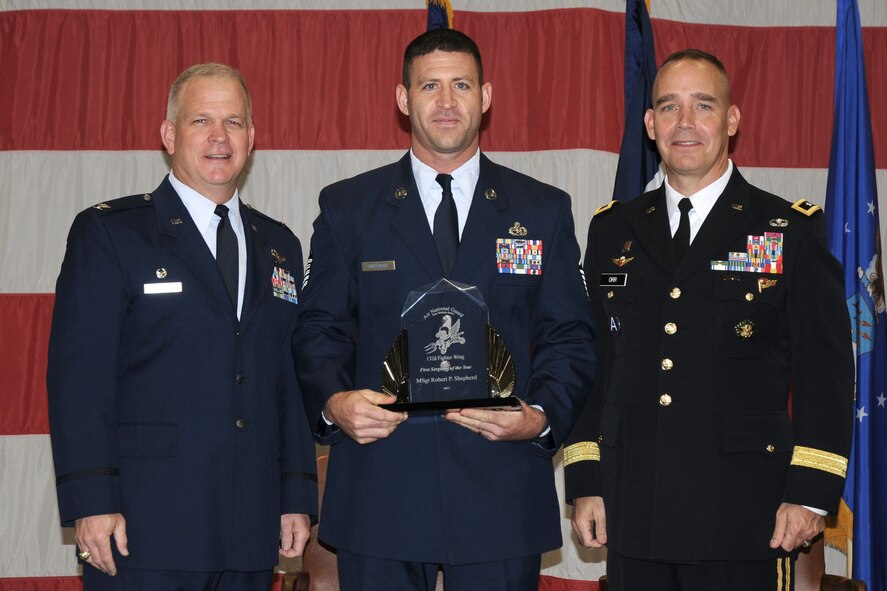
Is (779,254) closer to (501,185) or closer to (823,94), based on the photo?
(501,185)

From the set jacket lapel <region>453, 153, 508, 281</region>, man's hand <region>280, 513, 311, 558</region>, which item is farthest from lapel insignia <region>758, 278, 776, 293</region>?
man's hand <region>280, 513, 311, 558</region>

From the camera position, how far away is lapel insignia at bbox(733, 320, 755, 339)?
271 centimetres

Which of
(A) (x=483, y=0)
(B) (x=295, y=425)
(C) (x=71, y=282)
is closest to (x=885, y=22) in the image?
(A) (x=483, y=0)

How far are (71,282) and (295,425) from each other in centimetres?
74

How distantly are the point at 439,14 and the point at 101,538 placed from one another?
2524 mm

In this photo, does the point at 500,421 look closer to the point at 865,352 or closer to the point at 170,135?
the point at 170,135

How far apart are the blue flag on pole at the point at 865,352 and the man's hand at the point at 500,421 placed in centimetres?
191

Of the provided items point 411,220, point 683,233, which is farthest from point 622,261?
point 411,220

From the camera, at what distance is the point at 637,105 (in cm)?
403

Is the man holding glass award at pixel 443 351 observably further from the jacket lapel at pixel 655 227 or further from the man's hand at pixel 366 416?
the jacket lapel at pixel 655 227

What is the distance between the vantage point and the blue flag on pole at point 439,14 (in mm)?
4027

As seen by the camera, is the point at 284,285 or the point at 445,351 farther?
the point at 284,285

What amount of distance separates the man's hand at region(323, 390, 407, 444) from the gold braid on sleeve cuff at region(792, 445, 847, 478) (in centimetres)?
107

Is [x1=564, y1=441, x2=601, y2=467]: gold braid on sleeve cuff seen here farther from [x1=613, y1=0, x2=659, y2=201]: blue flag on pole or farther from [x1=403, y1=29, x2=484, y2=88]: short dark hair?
[x1=613, y1=0, x2=659, y2=201]: blue flag on pole
